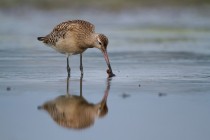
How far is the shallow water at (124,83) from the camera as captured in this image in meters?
8.09

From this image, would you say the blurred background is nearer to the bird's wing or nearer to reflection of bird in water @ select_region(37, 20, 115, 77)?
the bird's wing

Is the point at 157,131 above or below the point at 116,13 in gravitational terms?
below

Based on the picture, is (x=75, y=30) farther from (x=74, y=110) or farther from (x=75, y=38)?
(x=74, y=110)

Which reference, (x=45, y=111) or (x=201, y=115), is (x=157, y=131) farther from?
(x=45, y=111)

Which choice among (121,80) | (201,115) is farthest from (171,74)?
(201,115)

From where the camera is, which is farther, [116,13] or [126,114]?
[116,13]

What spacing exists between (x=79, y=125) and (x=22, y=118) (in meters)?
0.79

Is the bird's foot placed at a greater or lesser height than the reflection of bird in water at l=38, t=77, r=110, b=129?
greater

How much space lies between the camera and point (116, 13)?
90.8 feet

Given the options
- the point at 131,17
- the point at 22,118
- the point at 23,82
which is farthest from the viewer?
the point at 131,17

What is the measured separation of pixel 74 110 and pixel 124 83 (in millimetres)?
2297

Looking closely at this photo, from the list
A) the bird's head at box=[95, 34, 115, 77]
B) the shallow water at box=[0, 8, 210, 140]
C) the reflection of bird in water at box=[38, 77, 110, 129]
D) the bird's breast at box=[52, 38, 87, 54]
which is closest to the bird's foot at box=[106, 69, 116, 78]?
the bird's head at box=[95, 34, 115, 77]

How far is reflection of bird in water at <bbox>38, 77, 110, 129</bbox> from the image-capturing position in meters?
8.52

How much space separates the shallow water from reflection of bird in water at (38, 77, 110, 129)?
0.37 ft
